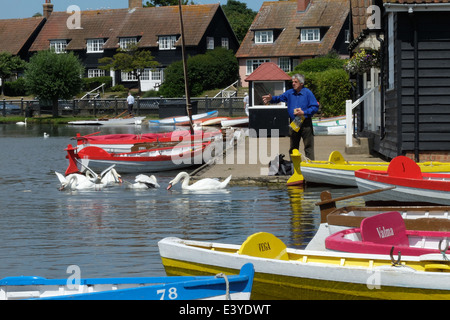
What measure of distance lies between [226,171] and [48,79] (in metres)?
51.4

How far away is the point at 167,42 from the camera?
7850 cm

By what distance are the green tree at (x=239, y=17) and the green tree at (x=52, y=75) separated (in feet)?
98.3

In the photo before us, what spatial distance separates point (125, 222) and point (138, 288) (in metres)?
8.16

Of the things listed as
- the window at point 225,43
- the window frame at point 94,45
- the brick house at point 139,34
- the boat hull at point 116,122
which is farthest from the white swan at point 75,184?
the window frame at point 94,45

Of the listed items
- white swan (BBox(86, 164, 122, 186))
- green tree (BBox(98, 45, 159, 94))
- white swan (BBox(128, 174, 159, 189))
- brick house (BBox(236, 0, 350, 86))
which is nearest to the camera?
white swan (BBox(128, 174, 159, 189))

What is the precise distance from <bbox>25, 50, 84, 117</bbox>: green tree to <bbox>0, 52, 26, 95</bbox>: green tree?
450 inches

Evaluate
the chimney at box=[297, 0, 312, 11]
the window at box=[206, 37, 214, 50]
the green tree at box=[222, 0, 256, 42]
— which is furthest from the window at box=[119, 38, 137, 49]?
the green tree at box=[222, 0, 256, 42]

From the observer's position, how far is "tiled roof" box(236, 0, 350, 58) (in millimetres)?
70375

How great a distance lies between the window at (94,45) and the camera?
82375 mm

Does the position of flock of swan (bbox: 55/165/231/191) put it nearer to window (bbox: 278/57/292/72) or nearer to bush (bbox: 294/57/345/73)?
bush (bbox: 294/57/345/73)

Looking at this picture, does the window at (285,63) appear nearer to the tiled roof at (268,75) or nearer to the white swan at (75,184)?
the tiled roof at (268,75)

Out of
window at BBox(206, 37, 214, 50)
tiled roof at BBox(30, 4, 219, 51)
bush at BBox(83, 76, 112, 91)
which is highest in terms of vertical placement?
tiled roof at BBox(30, 4, 219, 51)

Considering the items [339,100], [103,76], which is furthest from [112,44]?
[339,100]
